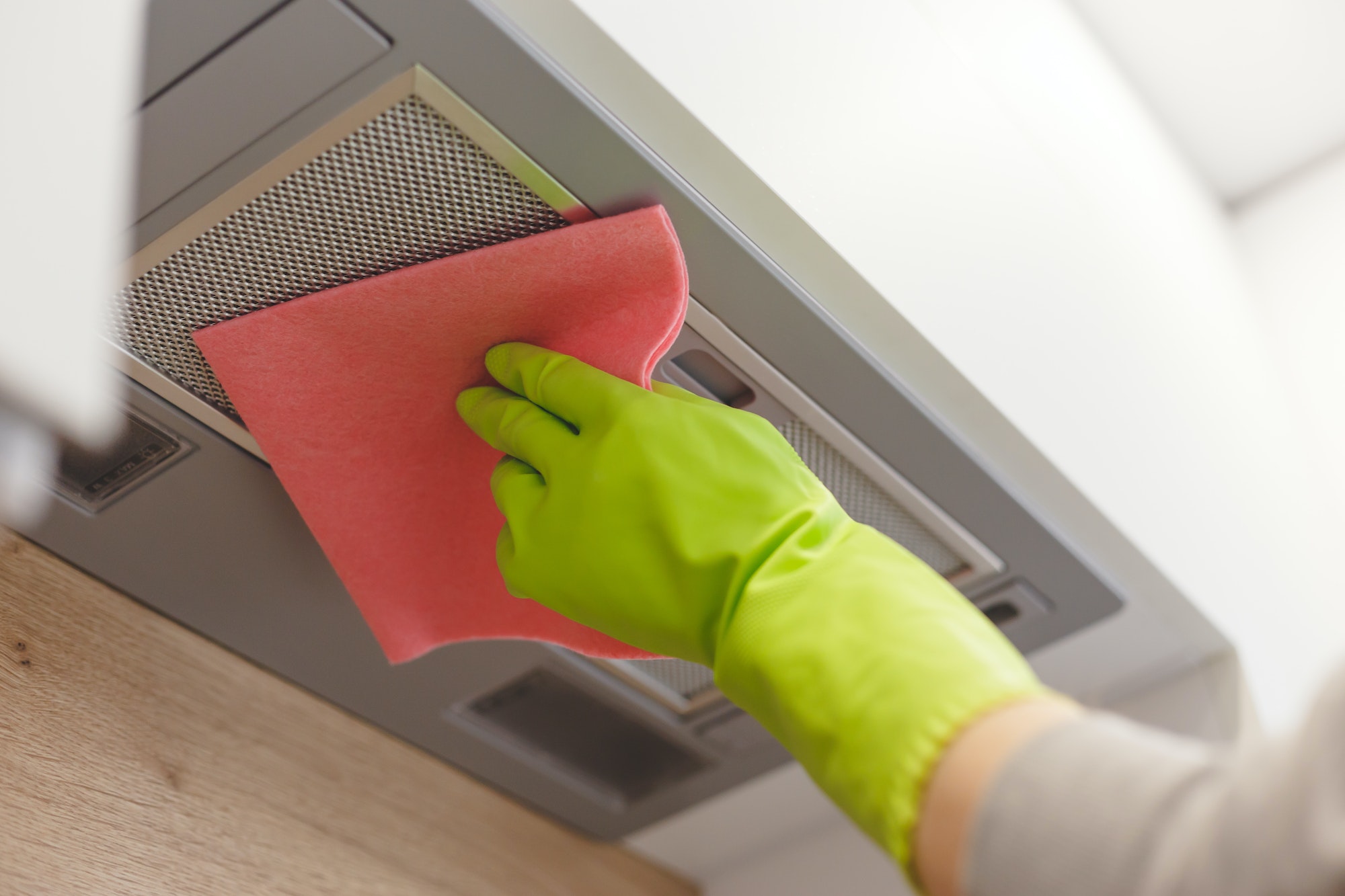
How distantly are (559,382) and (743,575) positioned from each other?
0.15m

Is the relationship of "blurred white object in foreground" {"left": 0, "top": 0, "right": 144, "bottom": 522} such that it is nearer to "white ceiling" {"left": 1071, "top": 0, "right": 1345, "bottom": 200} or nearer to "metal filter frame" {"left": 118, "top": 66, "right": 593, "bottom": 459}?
"metal filter frame" {"left": 118, "top": 66, "right": 593, "bottom": 459}

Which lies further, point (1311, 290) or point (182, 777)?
point (1311, 290)

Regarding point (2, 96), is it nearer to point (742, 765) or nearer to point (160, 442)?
→ point (160, 442)

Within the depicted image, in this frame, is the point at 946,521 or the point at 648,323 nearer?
the point at 648,323

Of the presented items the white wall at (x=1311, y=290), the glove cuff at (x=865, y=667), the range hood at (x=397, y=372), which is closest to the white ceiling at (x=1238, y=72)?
the white wall at (x=1311, y=290)

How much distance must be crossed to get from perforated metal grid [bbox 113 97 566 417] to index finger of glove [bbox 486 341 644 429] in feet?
0.21

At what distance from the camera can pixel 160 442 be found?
2.01 ft

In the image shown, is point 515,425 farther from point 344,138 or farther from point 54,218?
point 54,218

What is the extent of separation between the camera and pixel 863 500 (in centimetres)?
74

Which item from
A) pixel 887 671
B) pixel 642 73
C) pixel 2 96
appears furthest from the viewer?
pixel 642 73

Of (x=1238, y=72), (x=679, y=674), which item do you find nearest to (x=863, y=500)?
(x=679, y=674)

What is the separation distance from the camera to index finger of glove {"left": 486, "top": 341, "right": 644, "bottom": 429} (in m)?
0.55

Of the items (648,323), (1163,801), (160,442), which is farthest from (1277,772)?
(160,442)

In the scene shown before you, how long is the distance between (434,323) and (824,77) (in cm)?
27
